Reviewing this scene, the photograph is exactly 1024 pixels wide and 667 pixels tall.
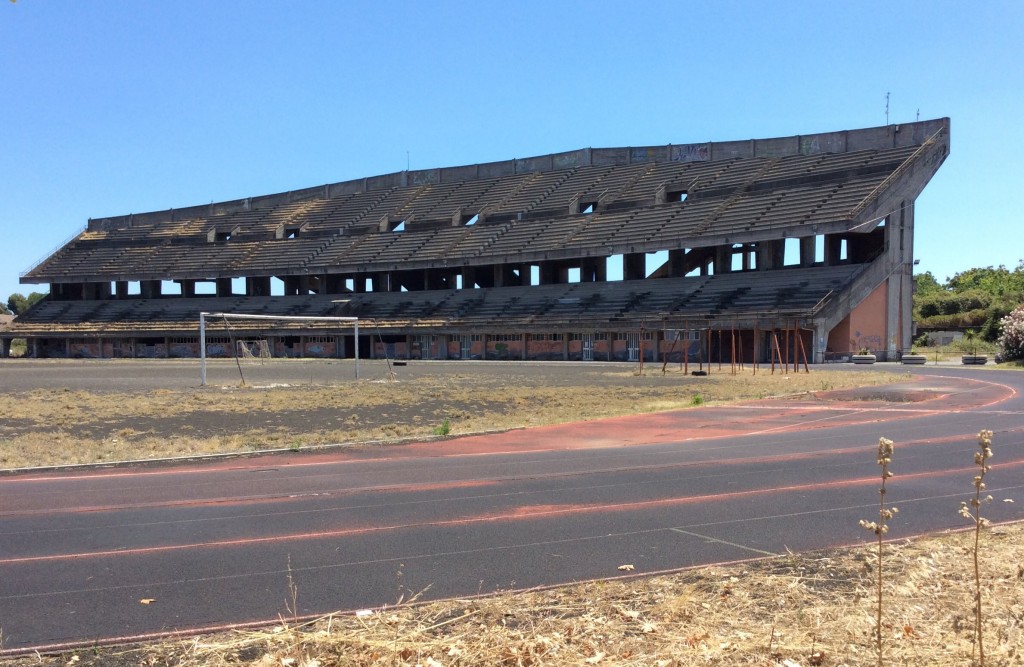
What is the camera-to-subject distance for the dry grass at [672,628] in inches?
170

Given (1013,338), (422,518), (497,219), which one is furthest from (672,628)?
(497,219)

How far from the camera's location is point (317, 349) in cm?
6297

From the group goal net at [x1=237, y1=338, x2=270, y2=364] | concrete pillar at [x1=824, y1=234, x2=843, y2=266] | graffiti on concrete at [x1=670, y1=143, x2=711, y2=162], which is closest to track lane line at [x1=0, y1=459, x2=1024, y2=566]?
goal net at [x1=237, y1=338, x2=270, y2=364]

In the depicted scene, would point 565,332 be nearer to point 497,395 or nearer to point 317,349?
point 317,349

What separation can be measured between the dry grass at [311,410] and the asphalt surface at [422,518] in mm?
1811

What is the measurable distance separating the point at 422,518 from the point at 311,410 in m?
12.6

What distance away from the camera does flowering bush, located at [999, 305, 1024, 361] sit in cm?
4188

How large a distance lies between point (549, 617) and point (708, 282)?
1941 inches

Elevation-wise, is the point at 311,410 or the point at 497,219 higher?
the point at 497,219

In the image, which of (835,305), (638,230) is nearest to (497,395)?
(835,305)

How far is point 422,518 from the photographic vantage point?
8219 millimetres

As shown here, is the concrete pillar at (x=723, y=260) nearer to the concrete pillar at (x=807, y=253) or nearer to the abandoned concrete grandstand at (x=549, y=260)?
the abandoned concrete grandstand at (x=549, y=260)

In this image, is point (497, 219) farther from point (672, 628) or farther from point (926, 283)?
point (926, 283)

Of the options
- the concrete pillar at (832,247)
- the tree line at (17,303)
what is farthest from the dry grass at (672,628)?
the tree line at (17,303)
